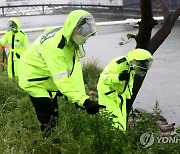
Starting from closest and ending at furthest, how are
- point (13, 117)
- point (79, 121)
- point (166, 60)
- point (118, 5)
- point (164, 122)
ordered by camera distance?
point (79, 121) < point (13, 117) < point (164, 122) < point (166, 60) < point (118, 5)

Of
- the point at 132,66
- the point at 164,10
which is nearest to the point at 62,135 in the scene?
the point at 132,66

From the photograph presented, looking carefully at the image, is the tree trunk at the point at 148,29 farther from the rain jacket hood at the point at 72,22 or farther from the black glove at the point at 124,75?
the rain jacket hood at the point at 72,22

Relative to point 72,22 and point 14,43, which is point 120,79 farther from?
point 14,43

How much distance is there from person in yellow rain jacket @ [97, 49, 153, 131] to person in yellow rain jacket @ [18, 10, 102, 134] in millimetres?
573

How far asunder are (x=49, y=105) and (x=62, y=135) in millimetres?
609

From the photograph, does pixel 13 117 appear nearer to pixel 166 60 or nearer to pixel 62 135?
pixel 62 135

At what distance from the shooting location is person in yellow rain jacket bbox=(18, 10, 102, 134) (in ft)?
13.2

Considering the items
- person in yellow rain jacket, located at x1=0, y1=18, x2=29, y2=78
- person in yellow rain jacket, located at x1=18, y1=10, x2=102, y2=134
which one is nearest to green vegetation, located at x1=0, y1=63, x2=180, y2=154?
person in yellow rain jacket, located at x1=18, y1=10, x2=102, y2=134

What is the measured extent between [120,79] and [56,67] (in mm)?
1174

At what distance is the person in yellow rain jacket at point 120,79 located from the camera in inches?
193

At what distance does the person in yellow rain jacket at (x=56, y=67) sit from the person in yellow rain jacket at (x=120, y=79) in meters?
0.57

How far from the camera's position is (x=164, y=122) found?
7.80 metres

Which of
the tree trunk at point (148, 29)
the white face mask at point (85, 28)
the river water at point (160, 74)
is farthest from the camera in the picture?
the river water at point (160, 74)

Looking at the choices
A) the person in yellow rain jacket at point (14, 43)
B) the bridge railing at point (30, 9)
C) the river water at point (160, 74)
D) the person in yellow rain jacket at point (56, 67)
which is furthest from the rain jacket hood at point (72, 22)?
the bridge railing at point (30, 9)
